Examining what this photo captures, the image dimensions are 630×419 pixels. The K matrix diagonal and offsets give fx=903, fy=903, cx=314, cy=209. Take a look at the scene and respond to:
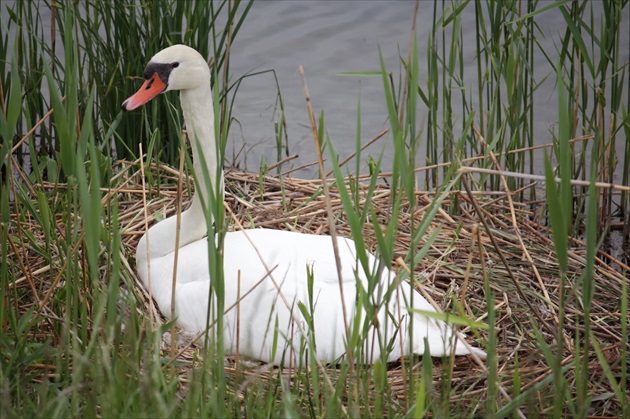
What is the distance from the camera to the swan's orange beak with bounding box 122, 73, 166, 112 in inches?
129

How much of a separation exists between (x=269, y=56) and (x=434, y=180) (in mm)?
2590

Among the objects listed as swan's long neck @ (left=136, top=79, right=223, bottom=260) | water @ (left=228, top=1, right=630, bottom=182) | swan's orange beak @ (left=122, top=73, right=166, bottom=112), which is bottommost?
swan's long neck @ (left=136, top=79, right=223, bottom=260)

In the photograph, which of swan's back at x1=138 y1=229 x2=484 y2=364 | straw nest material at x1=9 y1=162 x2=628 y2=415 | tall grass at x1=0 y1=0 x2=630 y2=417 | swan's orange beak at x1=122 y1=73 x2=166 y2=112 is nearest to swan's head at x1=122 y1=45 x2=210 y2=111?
swan's orange beak at x1=122 y1=73 x2=166 y2=112

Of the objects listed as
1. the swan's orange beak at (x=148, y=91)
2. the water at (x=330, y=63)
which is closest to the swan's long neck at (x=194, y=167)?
the swan's orange beak at (x=148, y=91)

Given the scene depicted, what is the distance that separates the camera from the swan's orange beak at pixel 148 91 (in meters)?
3.29

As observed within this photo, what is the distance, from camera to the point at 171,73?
10.8 feet

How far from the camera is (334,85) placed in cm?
669

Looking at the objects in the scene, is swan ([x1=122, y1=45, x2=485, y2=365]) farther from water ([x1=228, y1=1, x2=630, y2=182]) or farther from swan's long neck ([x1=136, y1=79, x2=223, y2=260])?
water ([x1=228, y1=1, x2=630, y2=182])

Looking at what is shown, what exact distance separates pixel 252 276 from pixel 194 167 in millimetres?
587

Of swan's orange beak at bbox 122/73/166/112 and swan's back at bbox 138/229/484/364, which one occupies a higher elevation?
swan's orange beak at bbox 122/73/166/112

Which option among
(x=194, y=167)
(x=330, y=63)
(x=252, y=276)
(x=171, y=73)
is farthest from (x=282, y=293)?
(x=330, y=63)

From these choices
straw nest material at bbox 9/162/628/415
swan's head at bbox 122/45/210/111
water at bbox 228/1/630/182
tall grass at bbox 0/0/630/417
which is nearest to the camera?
tall grass at bbox 0/0/630/417

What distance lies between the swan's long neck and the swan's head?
7 cm

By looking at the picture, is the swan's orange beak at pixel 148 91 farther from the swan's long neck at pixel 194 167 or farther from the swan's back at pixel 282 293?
the swan's back at pixel 282 293
